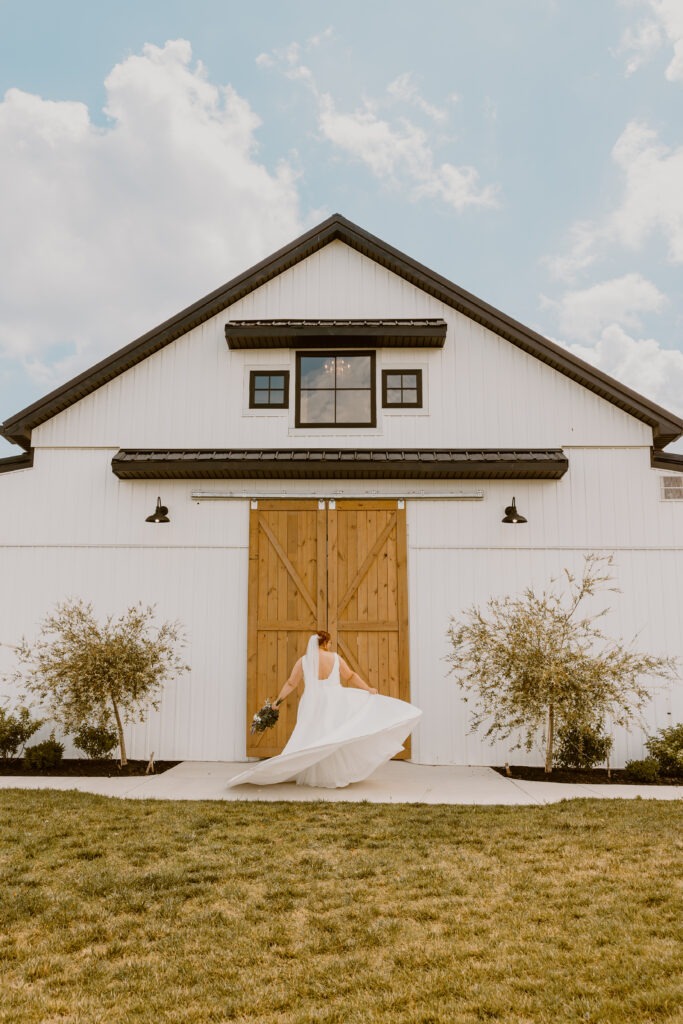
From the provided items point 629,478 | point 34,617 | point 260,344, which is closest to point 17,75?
point 260,344

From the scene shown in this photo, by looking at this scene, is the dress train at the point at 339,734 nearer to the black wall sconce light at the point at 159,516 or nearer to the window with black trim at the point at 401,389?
the black wall sconce light at the point at 159,516

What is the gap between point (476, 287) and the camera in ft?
36.0

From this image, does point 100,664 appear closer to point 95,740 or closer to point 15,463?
point 95,740

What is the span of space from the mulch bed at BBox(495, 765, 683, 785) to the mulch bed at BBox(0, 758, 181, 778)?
14.4 feet

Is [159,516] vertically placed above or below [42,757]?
above

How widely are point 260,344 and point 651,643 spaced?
6.85m

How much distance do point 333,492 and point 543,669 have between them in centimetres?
375

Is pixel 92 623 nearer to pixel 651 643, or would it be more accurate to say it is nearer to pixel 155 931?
pixel 155 931

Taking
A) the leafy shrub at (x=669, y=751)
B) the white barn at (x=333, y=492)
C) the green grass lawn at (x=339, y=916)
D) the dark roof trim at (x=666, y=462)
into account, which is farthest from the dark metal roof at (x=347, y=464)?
the green grass lawn at (x=339, y=916)

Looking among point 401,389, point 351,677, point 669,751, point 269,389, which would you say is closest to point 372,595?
point 351,677

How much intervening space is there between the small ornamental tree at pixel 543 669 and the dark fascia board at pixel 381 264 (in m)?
2.34

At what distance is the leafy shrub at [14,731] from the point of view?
9.31 m

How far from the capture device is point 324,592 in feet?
32.9

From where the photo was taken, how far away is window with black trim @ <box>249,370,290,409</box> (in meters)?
10.7
